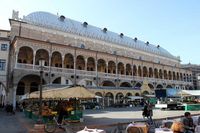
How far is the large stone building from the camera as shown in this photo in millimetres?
36100

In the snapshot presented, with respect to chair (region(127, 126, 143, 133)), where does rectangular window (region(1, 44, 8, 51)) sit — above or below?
above

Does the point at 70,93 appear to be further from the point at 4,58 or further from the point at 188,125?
the point at 4,58

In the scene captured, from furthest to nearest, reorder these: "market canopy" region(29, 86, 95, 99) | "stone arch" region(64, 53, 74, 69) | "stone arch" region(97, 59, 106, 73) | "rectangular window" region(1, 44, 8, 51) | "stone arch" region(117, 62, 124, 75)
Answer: "stone arch" region(117, 62, 124, 75)
"stone arch" region(97, 59, 106, 73)
"stone arch" region(64, 53, 74, 69)
"rectangular window" region(1, 44, 8, 51)
"market canopy" region(29, 86, 95, 99)

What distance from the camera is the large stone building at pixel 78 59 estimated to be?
118 ft

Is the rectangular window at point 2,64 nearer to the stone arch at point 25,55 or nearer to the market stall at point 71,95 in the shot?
the stone arch at point 25,55

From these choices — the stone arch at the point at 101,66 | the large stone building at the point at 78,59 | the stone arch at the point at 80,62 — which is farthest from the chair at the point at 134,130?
the stone arch at the point at 101,66

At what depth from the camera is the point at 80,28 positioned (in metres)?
48.6

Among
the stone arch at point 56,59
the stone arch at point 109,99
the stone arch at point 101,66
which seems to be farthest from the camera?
the stone arch at point 101,66

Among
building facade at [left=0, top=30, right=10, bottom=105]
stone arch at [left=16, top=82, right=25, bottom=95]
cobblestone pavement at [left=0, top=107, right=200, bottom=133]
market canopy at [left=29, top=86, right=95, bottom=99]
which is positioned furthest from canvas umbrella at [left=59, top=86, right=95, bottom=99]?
building facade at [left=0, top=30, right=10, bottom=105]

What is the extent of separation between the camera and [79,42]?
4594cm

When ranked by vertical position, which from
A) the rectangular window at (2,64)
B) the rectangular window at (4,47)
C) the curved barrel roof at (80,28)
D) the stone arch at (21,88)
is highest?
the curved barrel roof at (80,28)

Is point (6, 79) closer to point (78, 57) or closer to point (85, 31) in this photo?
point (78, 57)

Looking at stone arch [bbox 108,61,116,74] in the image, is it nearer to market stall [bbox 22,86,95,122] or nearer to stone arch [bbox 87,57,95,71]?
stone arch [bbox 87,57,95,71]

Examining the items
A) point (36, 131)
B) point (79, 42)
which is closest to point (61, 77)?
point (79, 42)
